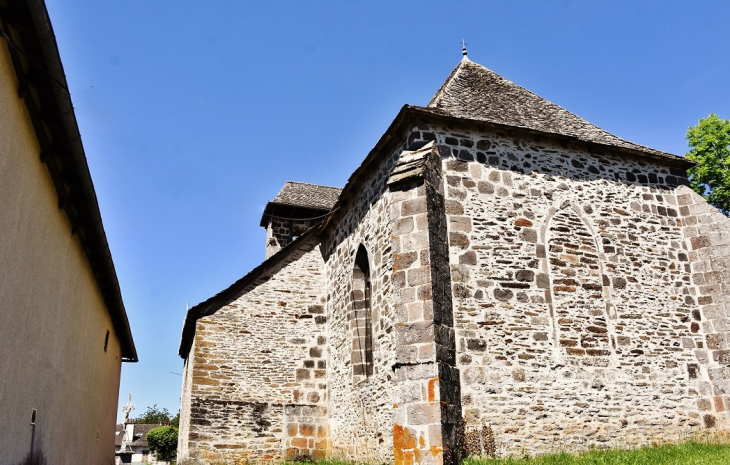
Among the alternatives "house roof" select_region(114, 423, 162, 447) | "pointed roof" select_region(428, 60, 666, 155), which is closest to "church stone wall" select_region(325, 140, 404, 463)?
"pointed roof" select_region(428, 60, 666, 155)

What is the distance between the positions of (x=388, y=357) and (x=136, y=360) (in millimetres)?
13217

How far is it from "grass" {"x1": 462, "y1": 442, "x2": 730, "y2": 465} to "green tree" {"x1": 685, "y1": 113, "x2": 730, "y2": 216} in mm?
11885

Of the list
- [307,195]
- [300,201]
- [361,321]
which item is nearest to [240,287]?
[361,321]

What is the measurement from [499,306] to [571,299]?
4.64 ft

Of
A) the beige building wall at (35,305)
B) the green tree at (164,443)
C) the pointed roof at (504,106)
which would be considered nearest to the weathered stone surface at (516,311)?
the pointed roof at (504,106)

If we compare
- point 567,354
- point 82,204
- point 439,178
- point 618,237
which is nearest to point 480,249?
point 439,178

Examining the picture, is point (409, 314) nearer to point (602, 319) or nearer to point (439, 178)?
point (439, 178)

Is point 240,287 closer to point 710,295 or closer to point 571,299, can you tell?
point 571,299

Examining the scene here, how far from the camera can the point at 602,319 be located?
1013cm

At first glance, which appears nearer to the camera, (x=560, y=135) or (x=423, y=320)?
(x=423, y=320)

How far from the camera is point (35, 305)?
6.04 metres

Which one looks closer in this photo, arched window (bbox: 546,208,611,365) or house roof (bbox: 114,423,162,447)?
arched window (bbox: 546,208,611,365)

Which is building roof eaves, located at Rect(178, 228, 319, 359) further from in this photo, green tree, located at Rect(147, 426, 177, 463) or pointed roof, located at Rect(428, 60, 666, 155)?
green tree, located at Rect(147, 426, 177, 463)

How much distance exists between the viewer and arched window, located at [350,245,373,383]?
38.7 ft
